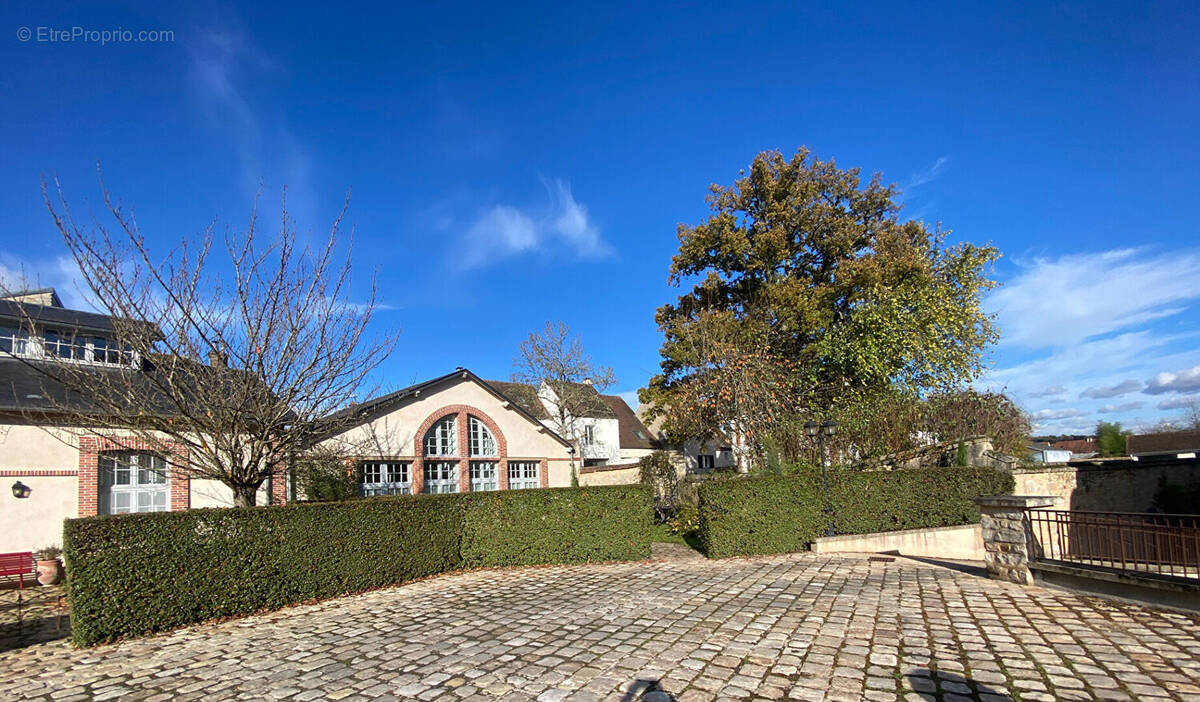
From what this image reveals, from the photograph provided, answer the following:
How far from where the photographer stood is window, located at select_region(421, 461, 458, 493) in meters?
18.0

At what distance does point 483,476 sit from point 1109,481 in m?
18.1

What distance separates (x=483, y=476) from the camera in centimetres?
1941

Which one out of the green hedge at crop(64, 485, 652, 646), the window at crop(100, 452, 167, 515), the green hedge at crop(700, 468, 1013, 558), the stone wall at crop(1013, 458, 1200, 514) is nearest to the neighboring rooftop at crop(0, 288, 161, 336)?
the window at crop(100, 452, 167, 515)

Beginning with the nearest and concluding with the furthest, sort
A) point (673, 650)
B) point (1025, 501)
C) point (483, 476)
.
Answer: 1. point (673, 650)
2. point (1025, 501)
3. point (483, 476)

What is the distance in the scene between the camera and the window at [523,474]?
65.9 feet

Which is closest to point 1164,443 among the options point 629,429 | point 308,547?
point 629,429

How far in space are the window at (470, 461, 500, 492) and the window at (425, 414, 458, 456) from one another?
0.93 m

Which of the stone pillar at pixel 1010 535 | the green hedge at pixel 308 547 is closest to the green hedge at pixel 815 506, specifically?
the green hedge at pixel 308 547

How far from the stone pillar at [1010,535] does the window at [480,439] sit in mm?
14479

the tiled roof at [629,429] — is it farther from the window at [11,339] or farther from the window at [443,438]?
the window at [11,339]

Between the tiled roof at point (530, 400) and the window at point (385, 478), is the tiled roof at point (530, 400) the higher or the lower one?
the higher one

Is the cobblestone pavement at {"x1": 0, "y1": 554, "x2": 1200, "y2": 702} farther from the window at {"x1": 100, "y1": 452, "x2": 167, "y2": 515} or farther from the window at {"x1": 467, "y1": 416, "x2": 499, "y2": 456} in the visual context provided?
the window at {"x1": 467, "y1": 416, "x2": 499, "y2": 456}

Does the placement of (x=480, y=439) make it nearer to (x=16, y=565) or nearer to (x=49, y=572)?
(x=49, y=572)

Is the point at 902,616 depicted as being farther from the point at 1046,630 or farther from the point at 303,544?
the point at 303,544
